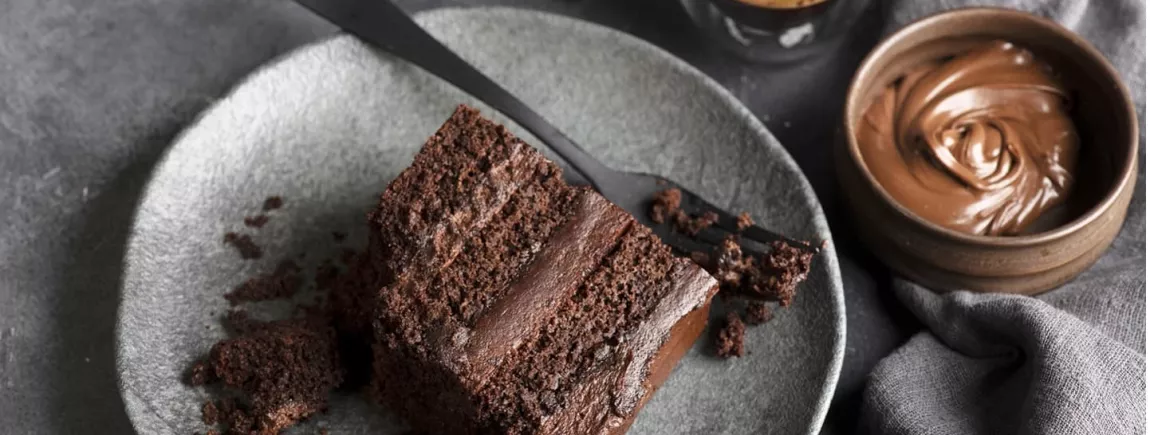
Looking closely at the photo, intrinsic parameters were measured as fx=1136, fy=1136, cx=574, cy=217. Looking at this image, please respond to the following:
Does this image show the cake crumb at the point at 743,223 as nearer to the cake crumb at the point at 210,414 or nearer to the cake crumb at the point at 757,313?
the cake crumb at the point at 757,313

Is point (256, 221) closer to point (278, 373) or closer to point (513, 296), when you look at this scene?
point (278, 373)

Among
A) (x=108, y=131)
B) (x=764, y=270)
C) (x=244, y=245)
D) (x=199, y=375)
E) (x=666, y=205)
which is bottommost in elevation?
(x=764, y=270)

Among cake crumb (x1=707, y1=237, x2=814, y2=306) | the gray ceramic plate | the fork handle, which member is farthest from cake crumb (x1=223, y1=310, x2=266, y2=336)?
cake crumb (x1=707, y1=237, x2=814, y2=306)

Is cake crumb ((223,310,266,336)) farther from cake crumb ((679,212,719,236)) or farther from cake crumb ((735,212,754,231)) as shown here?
cake crumb ((735,212,754,231))

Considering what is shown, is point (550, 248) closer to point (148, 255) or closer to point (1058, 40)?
point (148, 255)

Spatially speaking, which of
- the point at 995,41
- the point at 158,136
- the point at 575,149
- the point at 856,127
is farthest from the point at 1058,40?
the point at 158,136

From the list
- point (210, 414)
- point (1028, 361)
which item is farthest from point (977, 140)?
point (210, 414)

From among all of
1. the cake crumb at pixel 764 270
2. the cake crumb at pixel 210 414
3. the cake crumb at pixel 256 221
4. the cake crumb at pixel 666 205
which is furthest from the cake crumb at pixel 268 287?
the cake crumb at pixel 764 270
